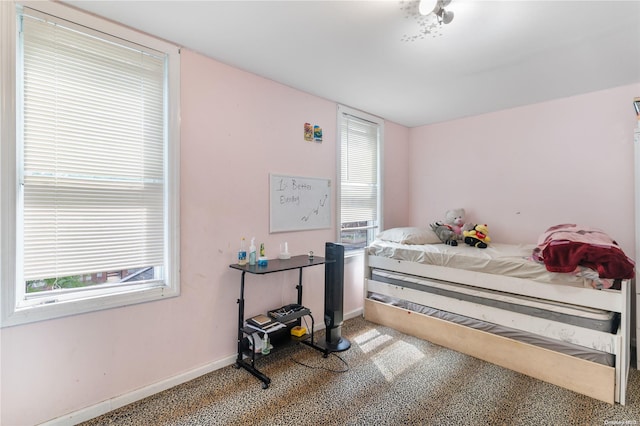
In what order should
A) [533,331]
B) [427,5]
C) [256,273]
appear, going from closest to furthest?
[427,5] → [256,273] → [533,331]

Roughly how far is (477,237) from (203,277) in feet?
8.82

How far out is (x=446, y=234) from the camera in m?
3.28

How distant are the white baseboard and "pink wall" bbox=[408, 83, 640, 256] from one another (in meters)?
3.05

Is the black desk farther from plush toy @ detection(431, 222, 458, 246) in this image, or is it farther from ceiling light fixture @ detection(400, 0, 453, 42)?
ceiling light fixture @ detection(400, 0, 453, 42)

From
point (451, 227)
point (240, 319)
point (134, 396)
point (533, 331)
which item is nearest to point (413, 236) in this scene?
point (451, 227)

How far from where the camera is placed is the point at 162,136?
210 centimetres

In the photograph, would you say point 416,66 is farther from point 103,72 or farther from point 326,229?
point 103,72

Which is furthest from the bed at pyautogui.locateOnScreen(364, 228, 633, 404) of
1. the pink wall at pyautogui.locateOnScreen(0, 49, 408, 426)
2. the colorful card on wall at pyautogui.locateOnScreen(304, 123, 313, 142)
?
the colorful card on wall at pyautogui.locateOnScreen(304, 123, 313, 142)

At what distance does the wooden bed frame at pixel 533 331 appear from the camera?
195cm

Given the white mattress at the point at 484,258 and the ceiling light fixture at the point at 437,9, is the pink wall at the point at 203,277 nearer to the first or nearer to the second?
the white mattress at the point at 484,258

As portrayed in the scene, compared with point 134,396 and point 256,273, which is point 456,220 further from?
point 134,396

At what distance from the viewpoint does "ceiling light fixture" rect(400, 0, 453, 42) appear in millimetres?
1525

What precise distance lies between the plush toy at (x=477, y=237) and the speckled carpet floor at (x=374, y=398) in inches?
43.4

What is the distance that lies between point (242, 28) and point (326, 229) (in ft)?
6.34
